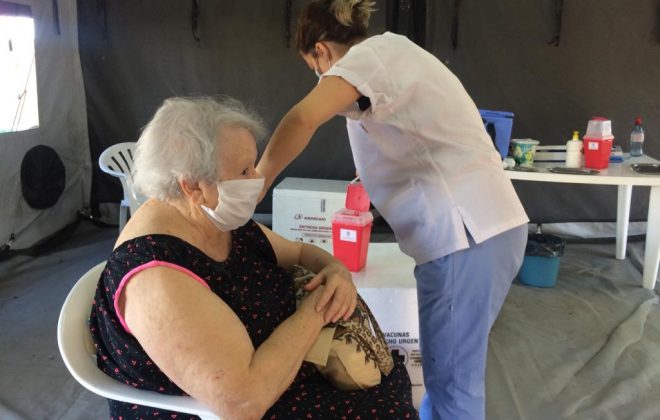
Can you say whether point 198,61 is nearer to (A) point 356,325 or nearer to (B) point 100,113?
(B) point 100,113

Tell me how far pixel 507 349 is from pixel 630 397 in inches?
20.2

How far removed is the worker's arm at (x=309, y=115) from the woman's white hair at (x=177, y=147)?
3.9 inches

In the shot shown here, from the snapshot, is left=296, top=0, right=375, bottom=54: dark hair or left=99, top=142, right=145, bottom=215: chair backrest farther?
left=99, top=142, right=145, bottom=215: chair backrest

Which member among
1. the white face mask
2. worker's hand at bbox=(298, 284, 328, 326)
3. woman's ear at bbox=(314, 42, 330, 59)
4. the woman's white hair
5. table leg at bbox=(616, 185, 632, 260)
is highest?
woman's ear at bbox=(314, 42, 330, 59)

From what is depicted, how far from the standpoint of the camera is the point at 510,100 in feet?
12.6

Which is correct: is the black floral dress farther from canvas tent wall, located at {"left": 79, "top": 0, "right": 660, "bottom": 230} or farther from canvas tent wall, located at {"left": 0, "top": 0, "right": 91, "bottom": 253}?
canvas tent wall, located at {"left": 79, "top": 0, "right": 660, "bottom": 230}

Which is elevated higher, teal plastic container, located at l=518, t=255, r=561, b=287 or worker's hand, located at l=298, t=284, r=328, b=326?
worker's hand, located at l=298, t=284, r=328, b=326

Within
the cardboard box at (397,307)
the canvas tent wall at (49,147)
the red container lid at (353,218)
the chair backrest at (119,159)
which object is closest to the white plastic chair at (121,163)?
the chair backrest at (119,159)

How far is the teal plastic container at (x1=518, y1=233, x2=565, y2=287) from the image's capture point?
3086 millimetres

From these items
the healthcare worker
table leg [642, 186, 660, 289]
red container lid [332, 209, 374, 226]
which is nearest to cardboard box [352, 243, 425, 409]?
red container lid [332, 209, 374, 226]

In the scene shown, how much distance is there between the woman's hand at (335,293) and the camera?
4.09ft

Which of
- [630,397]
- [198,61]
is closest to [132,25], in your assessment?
[198,61]

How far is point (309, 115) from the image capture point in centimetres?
118

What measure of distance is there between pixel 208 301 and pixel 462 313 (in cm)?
68
